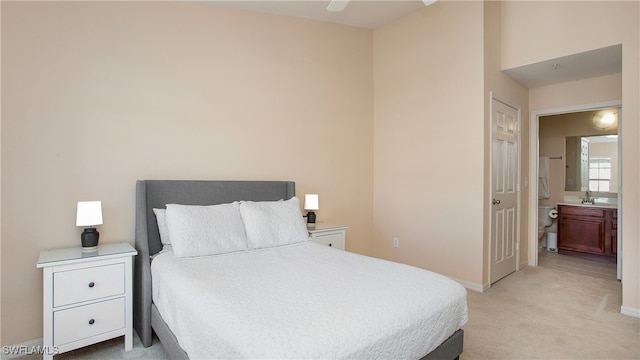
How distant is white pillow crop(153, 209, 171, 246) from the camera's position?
2.57 m

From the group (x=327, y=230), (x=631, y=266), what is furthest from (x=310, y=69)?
(x=631, y=266)

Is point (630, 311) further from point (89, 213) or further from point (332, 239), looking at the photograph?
point (89, 213)

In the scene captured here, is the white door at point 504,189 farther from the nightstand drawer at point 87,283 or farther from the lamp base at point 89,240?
the lamp base at point 89,240

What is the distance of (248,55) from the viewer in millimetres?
3270

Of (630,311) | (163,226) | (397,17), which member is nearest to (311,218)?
(163,226)

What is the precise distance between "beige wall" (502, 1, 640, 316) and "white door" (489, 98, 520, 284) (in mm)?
694

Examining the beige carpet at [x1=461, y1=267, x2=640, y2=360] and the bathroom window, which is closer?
the beige carpet at [x1=461, y1=267, x2=640, y2=360]

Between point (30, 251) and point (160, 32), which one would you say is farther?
point (160, 32)

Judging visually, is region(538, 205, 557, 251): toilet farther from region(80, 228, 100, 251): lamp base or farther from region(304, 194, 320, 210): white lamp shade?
region(80, 228, 100, 251): lamp base

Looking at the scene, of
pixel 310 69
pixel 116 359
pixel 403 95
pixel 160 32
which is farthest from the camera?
pixel 403 95

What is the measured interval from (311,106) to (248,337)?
2922mm

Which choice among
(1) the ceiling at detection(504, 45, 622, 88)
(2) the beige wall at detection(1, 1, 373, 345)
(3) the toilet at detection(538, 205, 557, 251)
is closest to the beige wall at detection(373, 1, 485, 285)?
(2) the beige wall at detection(1, 1, 373, 345)

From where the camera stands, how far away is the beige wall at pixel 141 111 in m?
2.23

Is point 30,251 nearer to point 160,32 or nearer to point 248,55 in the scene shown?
point 160,32
